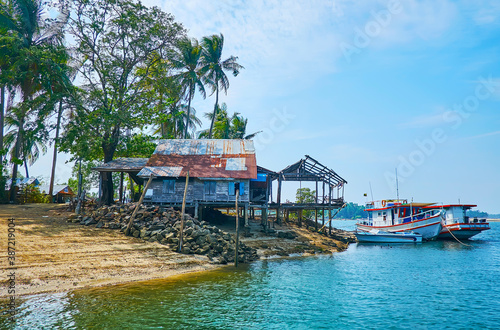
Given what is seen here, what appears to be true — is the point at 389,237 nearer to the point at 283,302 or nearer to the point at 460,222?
the point at 460,222

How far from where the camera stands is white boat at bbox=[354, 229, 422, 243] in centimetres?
3400

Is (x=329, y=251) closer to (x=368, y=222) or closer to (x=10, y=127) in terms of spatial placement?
(x=368, y=222)

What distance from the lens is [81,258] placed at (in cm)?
1450

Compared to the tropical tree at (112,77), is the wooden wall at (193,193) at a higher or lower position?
lower

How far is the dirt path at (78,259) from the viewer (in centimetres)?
1212

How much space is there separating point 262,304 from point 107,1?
2825cm

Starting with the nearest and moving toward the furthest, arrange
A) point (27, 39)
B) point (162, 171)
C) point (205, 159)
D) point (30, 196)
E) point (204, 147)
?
1. point (162, 171)
2. point (205, 159)
3. point (27, 39)
4. point (204, 147)
5. point (30, 196)

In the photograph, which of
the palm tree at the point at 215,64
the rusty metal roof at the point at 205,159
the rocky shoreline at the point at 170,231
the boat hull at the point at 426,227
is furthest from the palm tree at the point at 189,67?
the boat hull at the point at 426,227

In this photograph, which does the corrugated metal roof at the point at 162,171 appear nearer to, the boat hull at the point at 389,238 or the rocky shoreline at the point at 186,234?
the rocky shoreline at the point at 186,234

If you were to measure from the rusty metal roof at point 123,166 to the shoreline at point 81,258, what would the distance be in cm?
515

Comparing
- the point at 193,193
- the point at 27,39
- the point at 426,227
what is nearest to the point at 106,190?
the point at 193,193

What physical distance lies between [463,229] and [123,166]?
3458cm

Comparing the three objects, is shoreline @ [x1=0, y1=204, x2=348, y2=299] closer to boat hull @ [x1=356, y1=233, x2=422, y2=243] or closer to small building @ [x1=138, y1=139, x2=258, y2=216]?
small building @ [x1=138, y1=139, x2=258, y2=216]

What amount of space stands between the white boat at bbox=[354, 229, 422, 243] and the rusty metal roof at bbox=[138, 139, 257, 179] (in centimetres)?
1643
